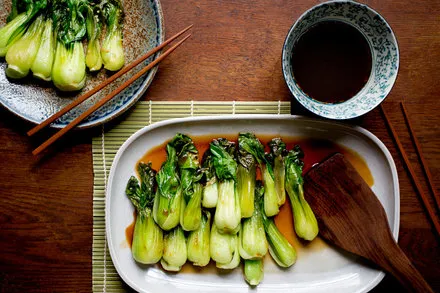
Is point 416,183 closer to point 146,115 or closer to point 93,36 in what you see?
point 146,115

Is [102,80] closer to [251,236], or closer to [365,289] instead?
[251,236]

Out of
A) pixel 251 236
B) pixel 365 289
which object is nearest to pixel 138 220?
pixel 251 236

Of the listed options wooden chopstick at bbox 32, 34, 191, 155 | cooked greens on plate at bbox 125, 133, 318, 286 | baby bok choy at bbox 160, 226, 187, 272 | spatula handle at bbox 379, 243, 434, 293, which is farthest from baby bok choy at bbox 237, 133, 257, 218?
spatula handle at bbox 379, 243, 434, 293

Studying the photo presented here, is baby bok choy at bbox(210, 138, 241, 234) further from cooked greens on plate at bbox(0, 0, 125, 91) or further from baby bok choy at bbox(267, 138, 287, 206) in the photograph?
cooked greens on plate at bbox(0, 0, 125, 91)

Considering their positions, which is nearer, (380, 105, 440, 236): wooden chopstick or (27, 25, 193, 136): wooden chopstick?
(27, 25, 193, 136): wooden chopstick

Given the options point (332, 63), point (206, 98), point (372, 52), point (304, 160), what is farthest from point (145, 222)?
point (372, 52)

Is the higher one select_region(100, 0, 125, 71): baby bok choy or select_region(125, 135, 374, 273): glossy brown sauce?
select_region(100, 0, 125, 71): baby bok choy
